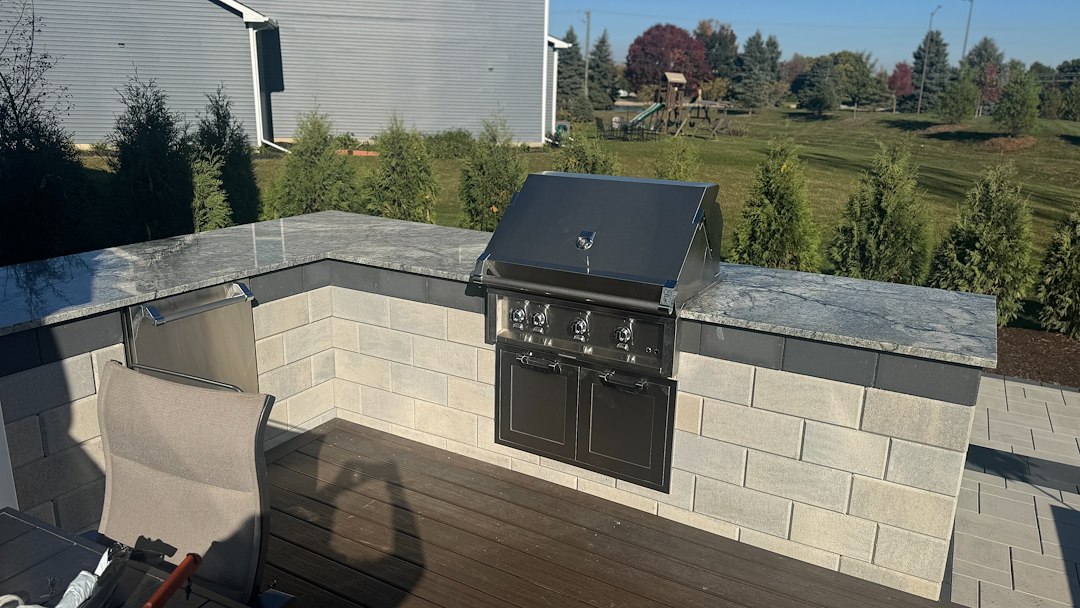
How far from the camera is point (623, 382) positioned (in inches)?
141

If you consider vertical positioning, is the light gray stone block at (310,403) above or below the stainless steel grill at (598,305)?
below

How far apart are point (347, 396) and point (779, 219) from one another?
14.1 ft

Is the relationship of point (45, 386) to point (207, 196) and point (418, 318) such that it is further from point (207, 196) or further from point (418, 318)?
point (207, 196)

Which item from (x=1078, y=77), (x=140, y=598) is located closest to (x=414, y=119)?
(x=140, y=598)

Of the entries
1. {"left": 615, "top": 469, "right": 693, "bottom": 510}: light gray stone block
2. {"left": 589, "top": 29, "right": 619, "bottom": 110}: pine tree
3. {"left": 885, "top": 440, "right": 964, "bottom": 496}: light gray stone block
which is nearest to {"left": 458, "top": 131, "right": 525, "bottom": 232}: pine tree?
{"left": 615, "top": 469, "right": 693, "bottom": 510}: light gray stone block

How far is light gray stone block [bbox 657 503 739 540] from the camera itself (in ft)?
11.9

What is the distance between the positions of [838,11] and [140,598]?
59.9 metres

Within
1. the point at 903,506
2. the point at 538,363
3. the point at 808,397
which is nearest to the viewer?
the point at 903,506

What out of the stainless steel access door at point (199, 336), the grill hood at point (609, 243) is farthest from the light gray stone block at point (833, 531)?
the stainless steel access door at point (199, 336)

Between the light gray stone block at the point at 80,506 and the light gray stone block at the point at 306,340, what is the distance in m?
1.24

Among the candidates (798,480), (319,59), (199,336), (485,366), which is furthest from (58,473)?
(319,59)

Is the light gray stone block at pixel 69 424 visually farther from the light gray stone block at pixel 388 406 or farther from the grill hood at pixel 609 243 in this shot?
the grill hood at pixel 609 243

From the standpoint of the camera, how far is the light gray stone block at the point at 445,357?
4199mm

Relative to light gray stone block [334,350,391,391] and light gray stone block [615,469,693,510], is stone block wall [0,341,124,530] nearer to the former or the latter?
light gray stone block [334,350,391,391]
